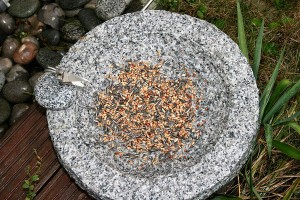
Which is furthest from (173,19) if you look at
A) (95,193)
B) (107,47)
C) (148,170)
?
(95,193)

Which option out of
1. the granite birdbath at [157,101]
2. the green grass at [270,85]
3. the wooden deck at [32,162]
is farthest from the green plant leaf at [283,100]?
the wooden deck at [32,162]

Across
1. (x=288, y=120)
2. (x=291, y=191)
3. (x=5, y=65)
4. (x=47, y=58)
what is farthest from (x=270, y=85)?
(x=5, y=65)

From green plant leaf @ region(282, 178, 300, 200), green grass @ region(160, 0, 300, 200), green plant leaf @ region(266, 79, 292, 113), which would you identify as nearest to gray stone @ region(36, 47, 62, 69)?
green grass @ region(160, 0, 300, 200)

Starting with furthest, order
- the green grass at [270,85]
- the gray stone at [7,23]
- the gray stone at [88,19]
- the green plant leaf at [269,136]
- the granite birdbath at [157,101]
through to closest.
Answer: the gray stone at [7,23] → the gray stone at [88,19] → the green grass at [270,85] → the green plant leaf at [269,136] → the granite birdbath at [157,101]

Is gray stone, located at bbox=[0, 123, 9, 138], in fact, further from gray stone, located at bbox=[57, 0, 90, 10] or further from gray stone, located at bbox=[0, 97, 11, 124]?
gray stone, located at bbox=[57, 0, 90, 10]

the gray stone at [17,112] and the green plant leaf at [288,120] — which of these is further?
the gray stone at [17,112]

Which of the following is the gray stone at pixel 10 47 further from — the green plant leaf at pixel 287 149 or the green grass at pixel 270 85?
the green plant leaf at pixel 287 149

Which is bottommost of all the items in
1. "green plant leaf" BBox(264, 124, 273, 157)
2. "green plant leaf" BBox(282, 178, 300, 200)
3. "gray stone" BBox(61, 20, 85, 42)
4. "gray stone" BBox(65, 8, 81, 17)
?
"green plant leaf" BBox(282, 178, 300, 200)
